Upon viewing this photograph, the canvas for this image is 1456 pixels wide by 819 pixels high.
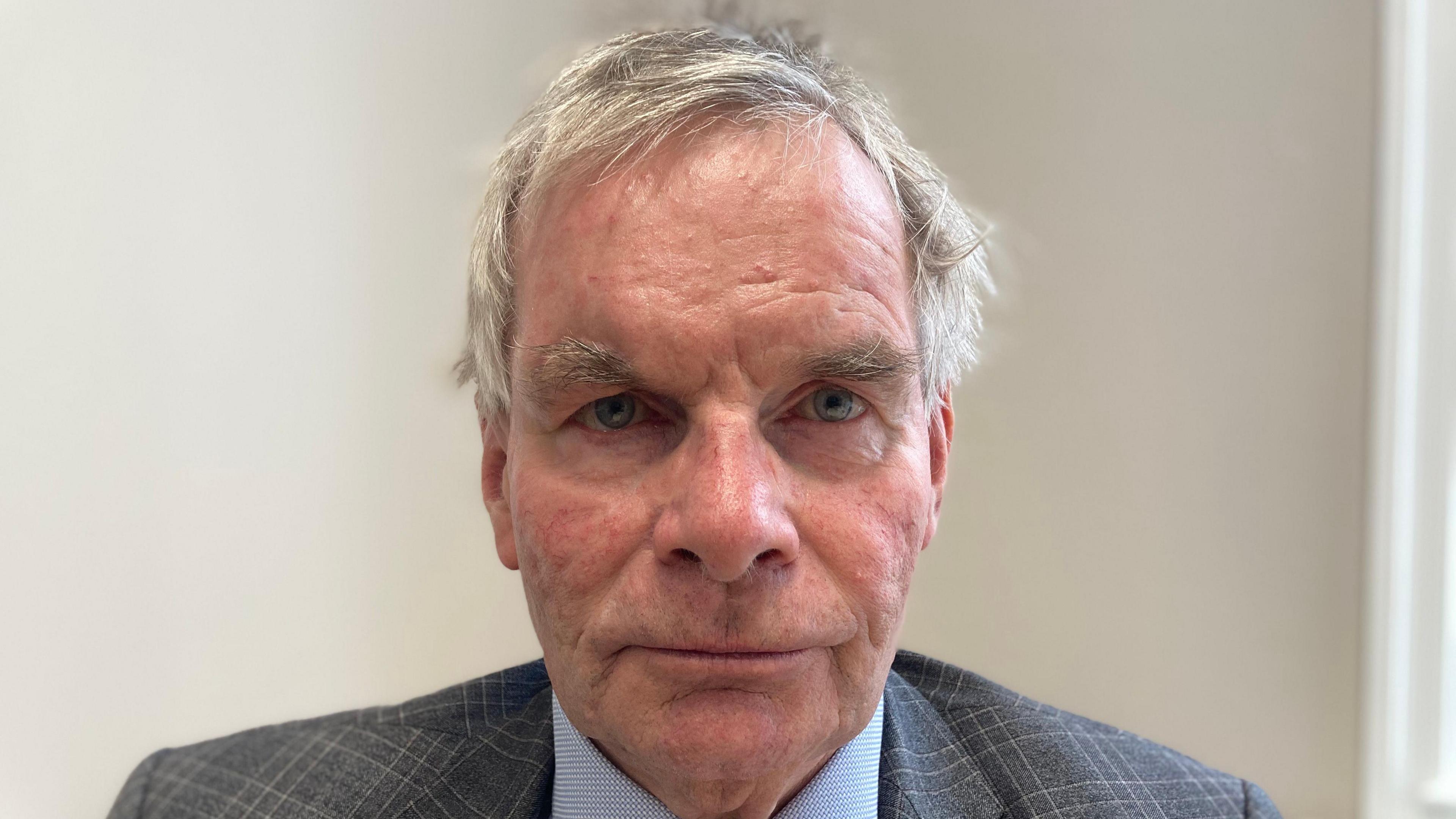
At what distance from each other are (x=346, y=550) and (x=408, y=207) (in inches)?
20.1

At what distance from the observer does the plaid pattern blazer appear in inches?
50.3

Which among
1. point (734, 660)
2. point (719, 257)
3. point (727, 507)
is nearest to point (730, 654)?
point (734, 660)

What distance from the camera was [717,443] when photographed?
1021 millimetres

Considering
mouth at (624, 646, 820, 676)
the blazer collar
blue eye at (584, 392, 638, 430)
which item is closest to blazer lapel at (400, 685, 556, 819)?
the blazer collar

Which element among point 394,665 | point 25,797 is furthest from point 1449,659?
point 25,797

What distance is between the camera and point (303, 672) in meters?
1.48

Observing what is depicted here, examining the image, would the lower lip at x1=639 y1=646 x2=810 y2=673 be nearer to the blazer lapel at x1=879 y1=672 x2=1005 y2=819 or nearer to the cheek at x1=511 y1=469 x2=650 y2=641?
the cheek at x1=511 y1=469 x2=650 y2=641

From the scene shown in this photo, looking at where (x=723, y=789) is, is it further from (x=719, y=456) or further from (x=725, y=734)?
(x=719, y=456)

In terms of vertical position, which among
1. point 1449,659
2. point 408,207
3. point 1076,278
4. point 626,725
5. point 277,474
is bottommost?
point 1449,659

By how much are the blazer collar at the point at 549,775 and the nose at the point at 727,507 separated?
411 mm

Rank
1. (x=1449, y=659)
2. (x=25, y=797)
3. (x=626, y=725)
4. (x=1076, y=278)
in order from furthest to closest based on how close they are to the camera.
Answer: (x=1076, y=278) → (x=1449, y=659) → (x=25, y=797) → (x=626, y=725)

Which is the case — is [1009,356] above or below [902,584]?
above

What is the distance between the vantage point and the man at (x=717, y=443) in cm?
103

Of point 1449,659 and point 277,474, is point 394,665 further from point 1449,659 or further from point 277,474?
point 1449,659
